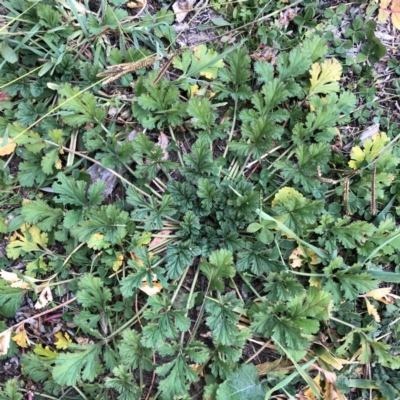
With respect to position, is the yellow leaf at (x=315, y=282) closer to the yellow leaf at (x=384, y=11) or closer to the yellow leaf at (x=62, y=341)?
the yellow leaf at (x=62, y=341)

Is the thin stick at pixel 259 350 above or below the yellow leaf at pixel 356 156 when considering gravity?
below

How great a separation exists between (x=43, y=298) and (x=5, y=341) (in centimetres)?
30

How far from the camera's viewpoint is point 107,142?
2387mm

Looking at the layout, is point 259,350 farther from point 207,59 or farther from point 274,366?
point 207,59

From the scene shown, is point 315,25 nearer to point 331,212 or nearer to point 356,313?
point 331,212

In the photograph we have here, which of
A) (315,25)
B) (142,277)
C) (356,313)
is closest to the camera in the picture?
(142,277)

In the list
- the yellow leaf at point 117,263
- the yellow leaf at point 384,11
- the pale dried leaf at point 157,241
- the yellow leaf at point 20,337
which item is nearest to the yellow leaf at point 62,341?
the yellow leaf at point 20,337

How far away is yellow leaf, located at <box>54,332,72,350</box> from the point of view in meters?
2.29

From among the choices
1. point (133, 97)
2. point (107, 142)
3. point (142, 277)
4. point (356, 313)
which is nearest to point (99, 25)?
point (133, 97)

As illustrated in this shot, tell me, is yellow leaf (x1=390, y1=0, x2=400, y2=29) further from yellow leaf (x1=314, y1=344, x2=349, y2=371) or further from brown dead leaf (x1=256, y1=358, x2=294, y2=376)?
brown dead leaf (x1=256, y1=358, x2=294, y2=376)

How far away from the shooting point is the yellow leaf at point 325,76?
2.39 metres

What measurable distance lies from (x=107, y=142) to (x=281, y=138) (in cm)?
102

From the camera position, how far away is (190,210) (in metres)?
2.29

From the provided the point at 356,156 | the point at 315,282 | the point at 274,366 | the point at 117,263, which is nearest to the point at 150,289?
the point at 117,263
